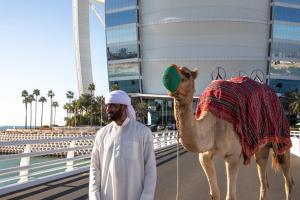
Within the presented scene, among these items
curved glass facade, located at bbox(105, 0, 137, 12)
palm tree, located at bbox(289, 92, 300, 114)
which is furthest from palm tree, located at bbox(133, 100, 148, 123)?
palm tree, located at bbox(289, 92, 300, 114)

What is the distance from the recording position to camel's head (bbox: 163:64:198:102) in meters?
5.68

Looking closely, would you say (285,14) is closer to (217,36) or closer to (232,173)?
(217,36)

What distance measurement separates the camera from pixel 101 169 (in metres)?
4.76

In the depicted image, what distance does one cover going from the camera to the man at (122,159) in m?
4.57

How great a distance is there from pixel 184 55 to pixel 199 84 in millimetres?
6375

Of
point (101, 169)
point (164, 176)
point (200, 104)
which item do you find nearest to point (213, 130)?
point (200, 104)

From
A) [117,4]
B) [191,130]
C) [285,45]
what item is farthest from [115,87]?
[191,130]

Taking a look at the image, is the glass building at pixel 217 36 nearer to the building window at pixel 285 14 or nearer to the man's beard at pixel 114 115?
the building window at pixel 285 14

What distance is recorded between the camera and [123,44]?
99.7m

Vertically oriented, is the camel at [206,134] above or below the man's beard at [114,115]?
below

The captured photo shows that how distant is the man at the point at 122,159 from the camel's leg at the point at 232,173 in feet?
7.41

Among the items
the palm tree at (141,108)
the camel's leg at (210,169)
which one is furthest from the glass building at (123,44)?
the camel's leg at (210,169)

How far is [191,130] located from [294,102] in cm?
8654

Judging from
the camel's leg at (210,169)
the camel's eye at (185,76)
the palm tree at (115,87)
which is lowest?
the palm tree at (115,87)
